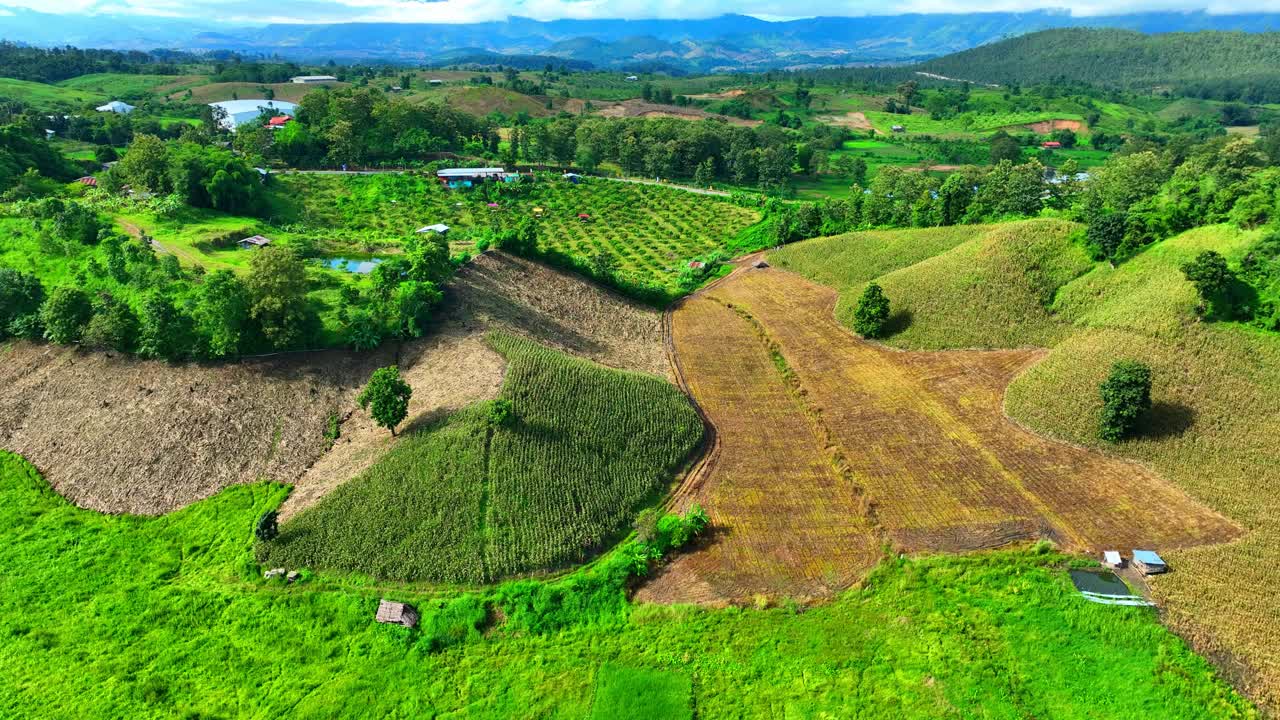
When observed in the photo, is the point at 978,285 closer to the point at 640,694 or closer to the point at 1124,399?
the point at 1124,399

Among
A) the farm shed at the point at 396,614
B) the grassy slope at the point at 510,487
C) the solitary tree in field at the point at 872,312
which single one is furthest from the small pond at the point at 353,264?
the solitary tree in field at the point at 872,312

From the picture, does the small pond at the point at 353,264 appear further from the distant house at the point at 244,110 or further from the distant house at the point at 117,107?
the distant house at the point at 117,107

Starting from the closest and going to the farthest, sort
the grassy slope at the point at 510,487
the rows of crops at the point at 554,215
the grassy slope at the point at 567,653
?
the grassy slope at the point at 567,653 < the grassy slope at the point at 510,487 < the rows of crops at the point at 554,215

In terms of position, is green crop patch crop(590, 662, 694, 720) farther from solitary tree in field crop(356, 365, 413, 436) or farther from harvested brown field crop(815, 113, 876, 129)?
harvested brown field crop(815, 113, 876, 129)

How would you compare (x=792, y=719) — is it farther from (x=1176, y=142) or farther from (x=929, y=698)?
(x=1176, y=142)

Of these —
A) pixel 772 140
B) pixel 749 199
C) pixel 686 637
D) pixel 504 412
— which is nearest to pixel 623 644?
pixel 686 637

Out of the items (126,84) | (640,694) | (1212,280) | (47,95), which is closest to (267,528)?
(640,694)
